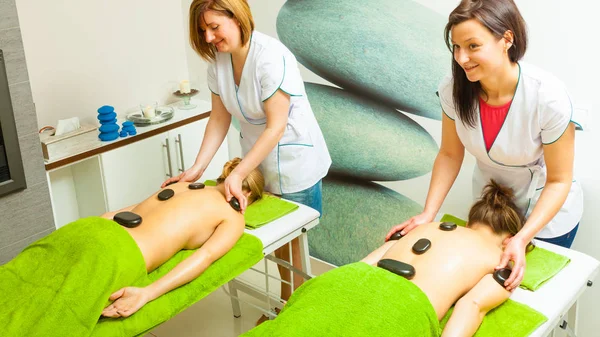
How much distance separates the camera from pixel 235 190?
2.23 meters

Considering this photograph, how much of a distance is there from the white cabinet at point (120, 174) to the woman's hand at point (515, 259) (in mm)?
1862

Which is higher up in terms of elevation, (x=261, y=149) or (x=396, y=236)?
(x=261, y=149)

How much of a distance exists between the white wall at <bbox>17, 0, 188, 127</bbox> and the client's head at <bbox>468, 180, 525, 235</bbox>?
1.97 meters

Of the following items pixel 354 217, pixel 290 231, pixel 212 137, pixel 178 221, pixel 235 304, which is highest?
pixel 212 137

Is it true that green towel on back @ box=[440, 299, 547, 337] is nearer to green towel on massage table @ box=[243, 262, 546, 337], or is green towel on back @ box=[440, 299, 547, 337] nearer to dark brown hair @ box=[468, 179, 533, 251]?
green towel on massage table @ box=[243, 262, 546, 337]

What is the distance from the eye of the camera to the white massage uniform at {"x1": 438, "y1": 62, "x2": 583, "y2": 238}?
1.77m

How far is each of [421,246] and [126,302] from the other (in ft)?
2.75

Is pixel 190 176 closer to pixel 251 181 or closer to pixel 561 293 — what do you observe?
pixel 251 181

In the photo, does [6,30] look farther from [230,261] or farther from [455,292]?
[455,292]

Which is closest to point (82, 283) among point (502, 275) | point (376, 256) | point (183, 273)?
point (183, 273)

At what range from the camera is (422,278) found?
Result: 5.73 ft

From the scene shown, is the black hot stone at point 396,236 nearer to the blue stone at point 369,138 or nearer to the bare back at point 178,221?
the bare back at point 178,221

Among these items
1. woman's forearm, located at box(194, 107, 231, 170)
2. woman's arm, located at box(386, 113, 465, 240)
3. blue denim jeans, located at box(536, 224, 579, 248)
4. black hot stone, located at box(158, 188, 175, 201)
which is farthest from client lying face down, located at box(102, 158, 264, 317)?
blue denim jeans, located at box(536, 224, 579, 248)

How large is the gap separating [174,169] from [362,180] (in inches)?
37.8
